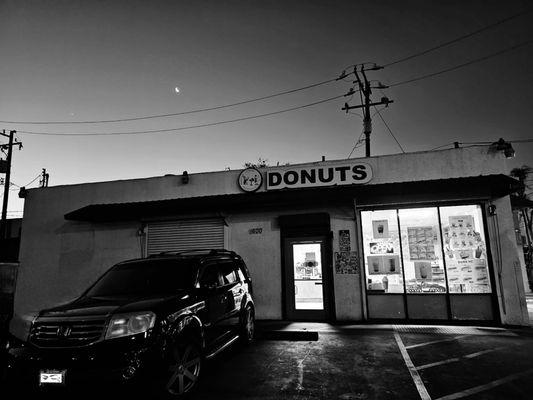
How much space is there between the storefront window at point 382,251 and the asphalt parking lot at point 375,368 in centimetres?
183

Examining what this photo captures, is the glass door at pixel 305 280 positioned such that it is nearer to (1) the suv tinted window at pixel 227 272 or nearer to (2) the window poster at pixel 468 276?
(2) the window poster at pixel 468 276

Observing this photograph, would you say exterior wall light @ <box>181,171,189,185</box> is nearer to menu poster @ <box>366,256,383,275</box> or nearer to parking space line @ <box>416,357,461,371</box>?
menu poster @ <box>366,256,383,275</box>

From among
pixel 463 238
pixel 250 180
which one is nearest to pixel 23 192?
pixel 250 180

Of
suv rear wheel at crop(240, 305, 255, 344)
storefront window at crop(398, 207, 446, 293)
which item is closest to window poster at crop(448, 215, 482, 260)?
storefront window at crop(398, 207, 446, 293)

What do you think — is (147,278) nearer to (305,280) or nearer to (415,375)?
(415,375)

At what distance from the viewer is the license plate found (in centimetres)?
377

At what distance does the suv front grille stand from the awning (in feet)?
22.8

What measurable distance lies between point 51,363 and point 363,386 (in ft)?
13.9

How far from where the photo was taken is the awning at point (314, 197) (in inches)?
374

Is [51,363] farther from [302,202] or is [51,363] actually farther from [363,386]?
[302,202]

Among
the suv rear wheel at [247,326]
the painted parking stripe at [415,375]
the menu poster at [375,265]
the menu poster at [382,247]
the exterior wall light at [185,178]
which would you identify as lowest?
the painted parking stripe at [415,375]

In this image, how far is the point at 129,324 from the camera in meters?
4.18

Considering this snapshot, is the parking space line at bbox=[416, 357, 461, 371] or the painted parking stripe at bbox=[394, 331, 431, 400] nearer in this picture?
the painted parking stripe at bbox=[394, 331, 431, 400]

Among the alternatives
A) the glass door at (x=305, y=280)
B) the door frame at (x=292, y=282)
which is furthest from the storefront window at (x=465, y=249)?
the glass door at (x=305, y=280)
